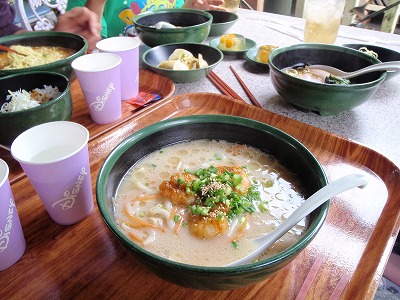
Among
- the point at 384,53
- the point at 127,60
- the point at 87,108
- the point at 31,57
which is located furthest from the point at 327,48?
the point at 31,57

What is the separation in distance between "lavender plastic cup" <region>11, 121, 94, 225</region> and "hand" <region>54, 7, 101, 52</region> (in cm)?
126

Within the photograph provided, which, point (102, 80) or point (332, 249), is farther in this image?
point (102, 80)

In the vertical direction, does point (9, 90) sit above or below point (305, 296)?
above

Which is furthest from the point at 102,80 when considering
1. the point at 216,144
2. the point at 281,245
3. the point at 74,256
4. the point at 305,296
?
the point at 305,296

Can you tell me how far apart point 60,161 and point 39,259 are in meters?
0.28

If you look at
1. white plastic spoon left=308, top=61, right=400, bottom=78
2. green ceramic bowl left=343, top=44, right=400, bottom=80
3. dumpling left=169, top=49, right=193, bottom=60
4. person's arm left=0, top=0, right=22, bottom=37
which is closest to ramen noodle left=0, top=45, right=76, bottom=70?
dumpling left=169, top=49, right=193, bottom=60

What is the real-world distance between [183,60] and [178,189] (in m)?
1.12

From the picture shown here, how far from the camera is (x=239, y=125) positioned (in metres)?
1.12

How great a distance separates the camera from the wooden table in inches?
31.9

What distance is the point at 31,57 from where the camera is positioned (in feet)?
5.61

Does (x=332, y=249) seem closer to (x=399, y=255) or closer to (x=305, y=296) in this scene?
(x=305, y=296)

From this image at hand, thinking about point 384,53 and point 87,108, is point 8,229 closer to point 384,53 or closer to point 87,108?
point 87,108

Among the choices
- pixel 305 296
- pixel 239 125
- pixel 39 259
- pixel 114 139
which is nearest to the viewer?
pixel 305 296

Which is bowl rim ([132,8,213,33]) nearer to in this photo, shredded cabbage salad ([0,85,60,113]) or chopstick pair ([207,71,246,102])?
chopstick pair ([207,71,246,102])
